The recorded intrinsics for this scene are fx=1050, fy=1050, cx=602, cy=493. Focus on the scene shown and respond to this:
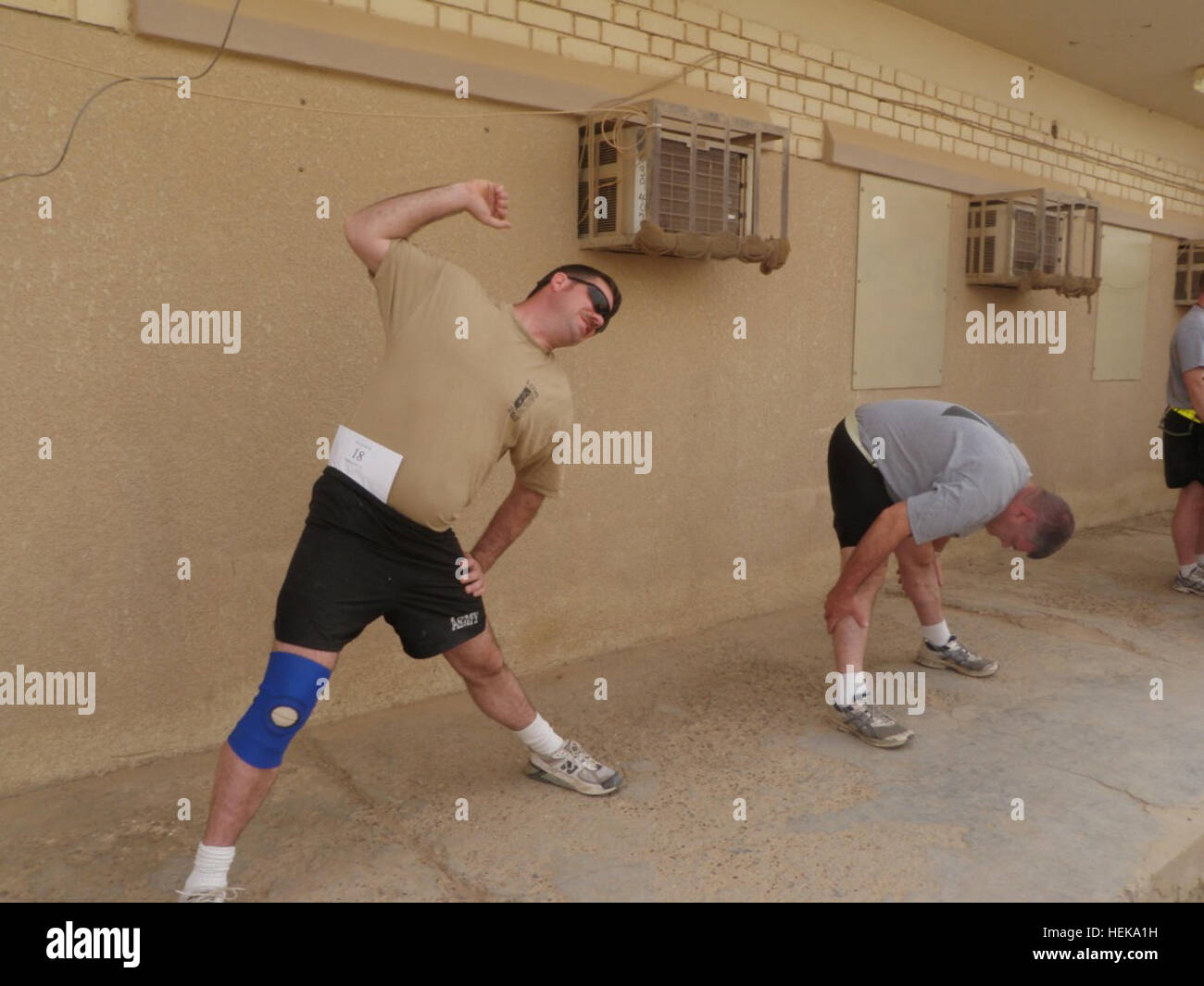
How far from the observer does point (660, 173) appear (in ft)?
13.9

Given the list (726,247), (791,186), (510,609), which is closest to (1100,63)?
(791,186)

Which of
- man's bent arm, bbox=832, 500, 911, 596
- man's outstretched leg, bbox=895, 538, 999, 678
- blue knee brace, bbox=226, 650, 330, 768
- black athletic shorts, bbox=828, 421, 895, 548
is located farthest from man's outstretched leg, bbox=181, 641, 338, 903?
man's outstretched leg, bbox=895, 538, 999, 678

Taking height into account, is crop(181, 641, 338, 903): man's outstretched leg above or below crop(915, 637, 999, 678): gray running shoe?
above

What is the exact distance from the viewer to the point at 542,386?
2.81 meters

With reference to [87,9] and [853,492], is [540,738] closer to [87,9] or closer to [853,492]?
[853,492]

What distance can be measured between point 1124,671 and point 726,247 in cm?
254

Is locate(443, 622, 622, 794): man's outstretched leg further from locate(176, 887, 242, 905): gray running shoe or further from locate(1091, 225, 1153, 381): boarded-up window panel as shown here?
locate(1091, 225, 1153, 381): boarded-up window panel

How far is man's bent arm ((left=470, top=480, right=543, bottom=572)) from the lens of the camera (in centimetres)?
307

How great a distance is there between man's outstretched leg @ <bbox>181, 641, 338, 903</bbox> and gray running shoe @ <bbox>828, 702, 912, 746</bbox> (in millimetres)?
2032

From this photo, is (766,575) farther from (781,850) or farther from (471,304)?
(471,304)

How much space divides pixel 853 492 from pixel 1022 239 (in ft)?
11.0

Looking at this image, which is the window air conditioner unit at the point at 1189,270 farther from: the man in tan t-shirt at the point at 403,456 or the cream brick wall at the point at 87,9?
the cream brick wall at the point at 87,9

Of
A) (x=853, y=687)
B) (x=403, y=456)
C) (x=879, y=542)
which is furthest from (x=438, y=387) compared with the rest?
(x=853, y=687)
